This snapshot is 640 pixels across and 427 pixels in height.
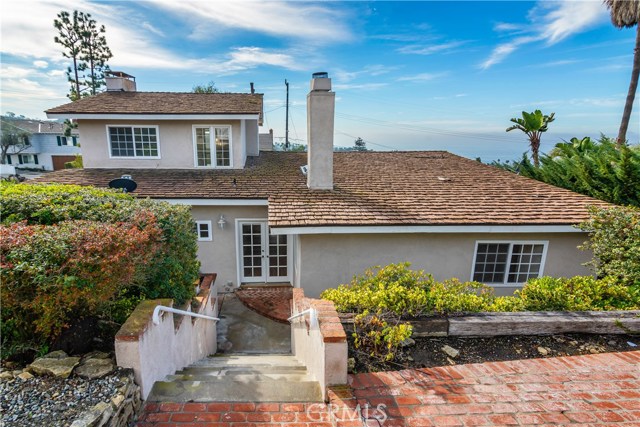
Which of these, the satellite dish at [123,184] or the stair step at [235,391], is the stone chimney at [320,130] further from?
the stair step at [235,391]

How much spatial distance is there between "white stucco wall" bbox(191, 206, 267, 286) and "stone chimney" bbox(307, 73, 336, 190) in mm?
2005

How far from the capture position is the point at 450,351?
4.15m

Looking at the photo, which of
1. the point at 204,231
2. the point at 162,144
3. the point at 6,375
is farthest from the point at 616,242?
the point at 162,144

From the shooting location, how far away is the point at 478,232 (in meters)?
7.78

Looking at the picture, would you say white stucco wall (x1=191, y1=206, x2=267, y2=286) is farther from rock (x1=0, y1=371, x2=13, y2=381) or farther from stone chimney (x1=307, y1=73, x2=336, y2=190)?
rock (x1=0, y1=371, x2=13, y2=381)

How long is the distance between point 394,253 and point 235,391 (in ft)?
17.5

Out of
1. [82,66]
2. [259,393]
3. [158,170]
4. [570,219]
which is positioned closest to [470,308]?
[259,393]

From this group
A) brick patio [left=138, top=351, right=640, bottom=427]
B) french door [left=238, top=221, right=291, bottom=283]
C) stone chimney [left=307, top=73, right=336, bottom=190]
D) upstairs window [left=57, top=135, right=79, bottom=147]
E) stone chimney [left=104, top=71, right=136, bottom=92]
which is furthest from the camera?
upstairs window [left=57, top=135, right=79, bottom=147]

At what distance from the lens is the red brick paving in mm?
8508

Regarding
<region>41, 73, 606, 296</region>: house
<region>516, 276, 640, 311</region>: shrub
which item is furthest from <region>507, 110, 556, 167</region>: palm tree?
<region>516, 276, 640, 311</region>: shrub

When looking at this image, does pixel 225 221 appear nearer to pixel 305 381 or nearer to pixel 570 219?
pixel 305 381

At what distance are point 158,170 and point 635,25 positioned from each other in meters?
24.0

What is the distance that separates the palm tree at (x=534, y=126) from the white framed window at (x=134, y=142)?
18.3 m
